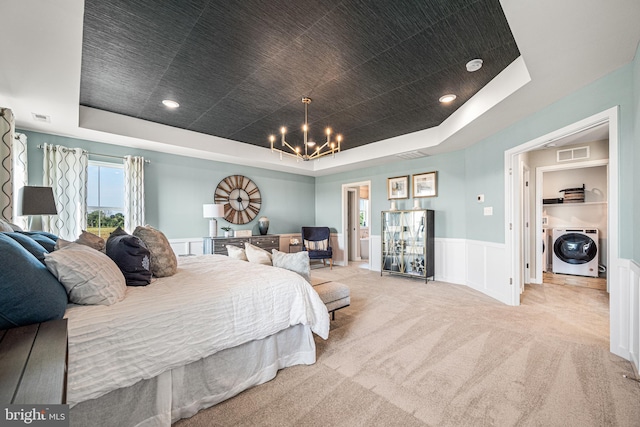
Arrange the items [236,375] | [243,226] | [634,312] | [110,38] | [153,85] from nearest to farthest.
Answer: [236,375], [634,312], [110,38], [153,85], [243,226]

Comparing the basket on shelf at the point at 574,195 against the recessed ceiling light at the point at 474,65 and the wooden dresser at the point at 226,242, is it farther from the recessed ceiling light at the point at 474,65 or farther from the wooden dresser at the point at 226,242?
the wooden dresser at the point at 226,242

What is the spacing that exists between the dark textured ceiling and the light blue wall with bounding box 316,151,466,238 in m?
1.41

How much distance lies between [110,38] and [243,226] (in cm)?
413

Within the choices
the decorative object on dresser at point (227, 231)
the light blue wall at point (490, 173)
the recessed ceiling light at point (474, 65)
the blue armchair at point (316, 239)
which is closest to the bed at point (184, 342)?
the recessed ceiling light at point (474, 65)

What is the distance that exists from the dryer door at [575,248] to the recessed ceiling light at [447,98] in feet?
13.2

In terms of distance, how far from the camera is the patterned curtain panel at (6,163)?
9.10 ft

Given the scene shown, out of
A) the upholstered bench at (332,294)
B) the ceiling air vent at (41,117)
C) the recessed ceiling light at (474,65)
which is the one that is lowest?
the upholstered bench at (332,294)

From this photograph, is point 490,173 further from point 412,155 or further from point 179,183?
point 179,183

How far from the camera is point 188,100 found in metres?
3.48

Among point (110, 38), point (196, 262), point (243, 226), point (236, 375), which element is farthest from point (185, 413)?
point (243, 226)

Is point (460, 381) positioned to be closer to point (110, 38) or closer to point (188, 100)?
point (110, 38)

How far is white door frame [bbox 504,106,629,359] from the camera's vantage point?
2322mm

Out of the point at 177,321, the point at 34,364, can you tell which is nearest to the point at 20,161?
the point at 177,321

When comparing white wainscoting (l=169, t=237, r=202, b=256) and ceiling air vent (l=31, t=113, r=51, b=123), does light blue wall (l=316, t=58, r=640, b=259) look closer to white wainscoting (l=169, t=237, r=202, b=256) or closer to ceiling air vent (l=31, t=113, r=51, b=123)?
white wainscoting (l=169, t=237, r=202, b=256)
